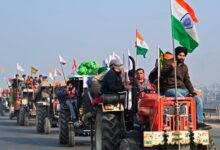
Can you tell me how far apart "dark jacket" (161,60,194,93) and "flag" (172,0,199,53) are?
382mm

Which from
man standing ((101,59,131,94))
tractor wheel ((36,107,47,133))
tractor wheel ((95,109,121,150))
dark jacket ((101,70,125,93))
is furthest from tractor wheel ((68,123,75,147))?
tractor wheel ((36,107,47,133))

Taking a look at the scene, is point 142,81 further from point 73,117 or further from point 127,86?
point 73,117

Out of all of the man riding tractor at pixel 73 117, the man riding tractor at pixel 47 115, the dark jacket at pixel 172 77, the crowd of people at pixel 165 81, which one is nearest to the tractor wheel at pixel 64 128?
the man riding tractor at pixel 73 117

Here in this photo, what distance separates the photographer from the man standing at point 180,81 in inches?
450

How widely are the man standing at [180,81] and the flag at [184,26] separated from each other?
21 centimetres

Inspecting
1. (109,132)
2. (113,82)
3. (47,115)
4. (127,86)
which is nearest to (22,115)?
(47,115)

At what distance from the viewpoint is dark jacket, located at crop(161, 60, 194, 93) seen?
11.7 m

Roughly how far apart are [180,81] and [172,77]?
18 centimetres

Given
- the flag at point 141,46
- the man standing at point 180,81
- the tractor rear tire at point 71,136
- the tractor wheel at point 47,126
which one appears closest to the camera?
the man standing at point 180,81

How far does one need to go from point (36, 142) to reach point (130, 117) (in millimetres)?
7872

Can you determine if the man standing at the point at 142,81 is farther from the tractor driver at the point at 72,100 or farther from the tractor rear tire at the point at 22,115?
the tractor rear tire at the point at 22,115

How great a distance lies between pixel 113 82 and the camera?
13047 millimetres

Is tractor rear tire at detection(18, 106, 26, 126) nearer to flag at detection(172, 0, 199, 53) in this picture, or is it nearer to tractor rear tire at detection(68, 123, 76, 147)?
tractor rear tire at detection(68, 123, 76, 147)

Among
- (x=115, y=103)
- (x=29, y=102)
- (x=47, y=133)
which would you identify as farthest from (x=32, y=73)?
(x=115, y=103)
